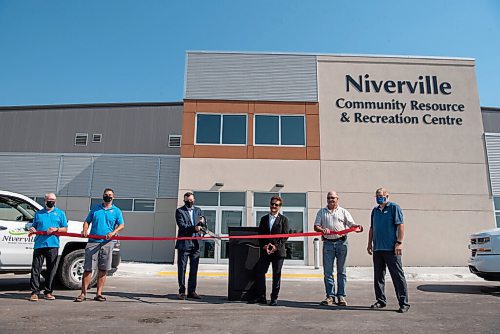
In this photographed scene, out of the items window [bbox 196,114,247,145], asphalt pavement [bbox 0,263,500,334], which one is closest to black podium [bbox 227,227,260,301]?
asphalt pavement [bbox 0,263,500,334]

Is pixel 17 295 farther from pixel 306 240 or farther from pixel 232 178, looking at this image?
pixel 306 240

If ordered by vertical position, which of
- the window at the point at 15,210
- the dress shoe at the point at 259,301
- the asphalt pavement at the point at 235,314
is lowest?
the asphalt pavement at the point at 235,314

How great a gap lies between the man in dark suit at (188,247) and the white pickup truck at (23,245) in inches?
76.6

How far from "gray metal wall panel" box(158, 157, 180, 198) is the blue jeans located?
41.1 ft

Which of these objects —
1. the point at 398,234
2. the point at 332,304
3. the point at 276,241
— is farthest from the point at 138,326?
the point at 398,234

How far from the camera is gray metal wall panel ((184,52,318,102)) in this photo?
16047 mm

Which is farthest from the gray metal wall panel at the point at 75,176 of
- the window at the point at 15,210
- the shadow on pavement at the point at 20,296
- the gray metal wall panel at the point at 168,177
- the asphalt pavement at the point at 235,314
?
the shadow on pavement at the point at 20,296

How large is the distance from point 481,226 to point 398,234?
37.7 ft

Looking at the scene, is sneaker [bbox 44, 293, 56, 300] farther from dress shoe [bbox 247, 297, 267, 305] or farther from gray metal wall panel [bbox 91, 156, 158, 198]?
gray metal wall panel [bbox 91, 156, 158, 198]

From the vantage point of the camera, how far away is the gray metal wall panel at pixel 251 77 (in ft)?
52.6

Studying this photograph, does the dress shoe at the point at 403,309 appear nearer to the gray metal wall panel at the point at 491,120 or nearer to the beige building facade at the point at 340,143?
the beige building facade at the point at 340,143

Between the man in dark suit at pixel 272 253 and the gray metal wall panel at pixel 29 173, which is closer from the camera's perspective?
the man in dark suit at pixel 272 253

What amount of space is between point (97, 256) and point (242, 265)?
7.85ft

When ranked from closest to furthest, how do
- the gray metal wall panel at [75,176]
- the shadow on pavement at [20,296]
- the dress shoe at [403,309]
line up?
1. the dress shoe at [403,309]
2. the shadow on pavement at [20,296]
3. the gray metal wall panel at [75,176]
